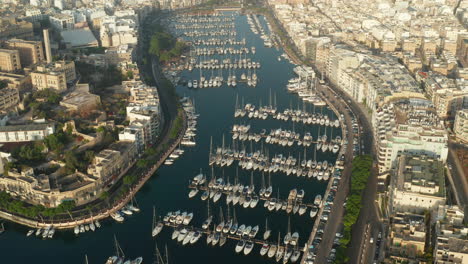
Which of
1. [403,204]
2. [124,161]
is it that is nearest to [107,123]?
[124,161]

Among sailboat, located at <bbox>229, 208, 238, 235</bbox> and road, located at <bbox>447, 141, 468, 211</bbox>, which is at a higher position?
road, located at <bbox>447, 141, 468, 211</bbox>

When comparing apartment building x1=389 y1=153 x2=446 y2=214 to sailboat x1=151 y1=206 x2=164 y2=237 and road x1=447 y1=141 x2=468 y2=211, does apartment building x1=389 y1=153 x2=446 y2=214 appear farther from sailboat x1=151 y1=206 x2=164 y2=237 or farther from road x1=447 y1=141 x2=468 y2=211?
sailboat x1=151 y1=206 x2=164 y2=237

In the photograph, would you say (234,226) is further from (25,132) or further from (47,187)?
(25,132)

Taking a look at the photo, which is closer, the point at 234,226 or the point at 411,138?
the point at 234,226

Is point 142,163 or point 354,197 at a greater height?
point 142,163

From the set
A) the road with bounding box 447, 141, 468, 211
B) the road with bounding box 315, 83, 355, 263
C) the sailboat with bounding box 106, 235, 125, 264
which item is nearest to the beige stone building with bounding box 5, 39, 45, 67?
the sailboat with bounding box 106, 235, 125, 264

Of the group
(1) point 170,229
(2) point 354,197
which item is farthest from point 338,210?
(1) point 170,229
